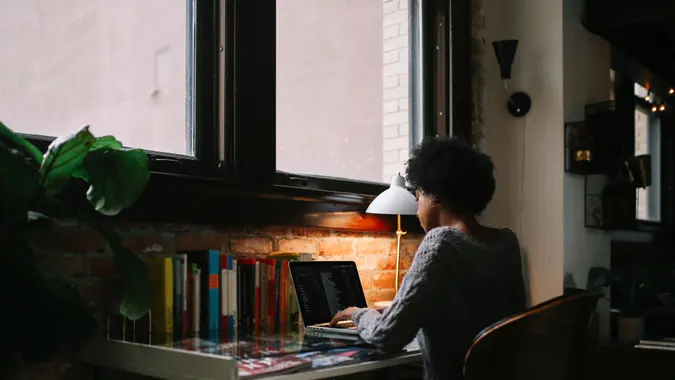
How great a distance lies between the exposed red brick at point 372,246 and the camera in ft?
11.0

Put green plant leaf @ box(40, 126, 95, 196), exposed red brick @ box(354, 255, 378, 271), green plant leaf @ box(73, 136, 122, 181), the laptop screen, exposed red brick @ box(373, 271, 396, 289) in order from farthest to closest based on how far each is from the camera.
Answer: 1. exposed red brick @ box(373, 271, 396, 289)
2. exposed red brick @ box(354, 255, 378, 271)
3. the laptop screen
4. green plant leaf @ box(73, 136, 122, 181)
5. green plant leaf @ box(40, 126, 95, 196)

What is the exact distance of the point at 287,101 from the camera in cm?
313

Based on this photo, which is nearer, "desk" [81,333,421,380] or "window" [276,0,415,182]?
"desk" [81,333,421,380]

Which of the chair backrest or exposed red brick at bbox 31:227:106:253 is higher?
exposed red brick at bbox 31:227:106:253

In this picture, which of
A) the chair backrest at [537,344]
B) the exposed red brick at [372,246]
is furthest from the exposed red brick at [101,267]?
the exposed red brick at [372,246]

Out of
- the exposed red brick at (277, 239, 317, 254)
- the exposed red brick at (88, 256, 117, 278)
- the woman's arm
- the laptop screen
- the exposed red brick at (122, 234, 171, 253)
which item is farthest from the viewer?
the exposed red brick at (277, 239, 317, 254)

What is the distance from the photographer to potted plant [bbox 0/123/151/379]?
5.09ft

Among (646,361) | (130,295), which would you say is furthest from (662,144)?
(130,295)

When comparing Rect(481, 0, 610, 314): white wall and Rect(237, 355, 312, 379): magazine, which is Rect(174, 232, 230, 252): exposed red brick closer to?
Rect(237, 355, 312, 379): magazine

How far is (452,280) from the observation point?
228 cm

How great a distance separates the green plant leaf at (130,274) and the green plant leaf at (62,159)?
129 millimetres

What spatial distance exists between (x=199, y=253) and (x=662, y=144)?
322cm

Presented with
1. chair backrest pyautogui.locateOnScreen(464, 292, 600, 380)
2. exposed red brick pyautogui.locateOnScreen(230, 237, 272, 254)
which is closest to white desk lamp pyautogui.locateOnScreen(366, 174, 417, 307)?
exposed red brick pyautogui.locateOnScreen(230, 237, 272, 254)

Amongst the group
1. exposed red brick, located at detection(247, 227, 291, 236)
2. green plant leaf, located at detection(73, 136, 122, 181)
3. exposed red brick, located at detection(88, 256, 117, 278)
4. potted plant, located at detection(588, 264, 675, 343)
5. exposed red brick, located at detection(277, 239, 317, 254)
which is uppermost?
green plant leaf, located at detection(73, 136, 122, 181)
